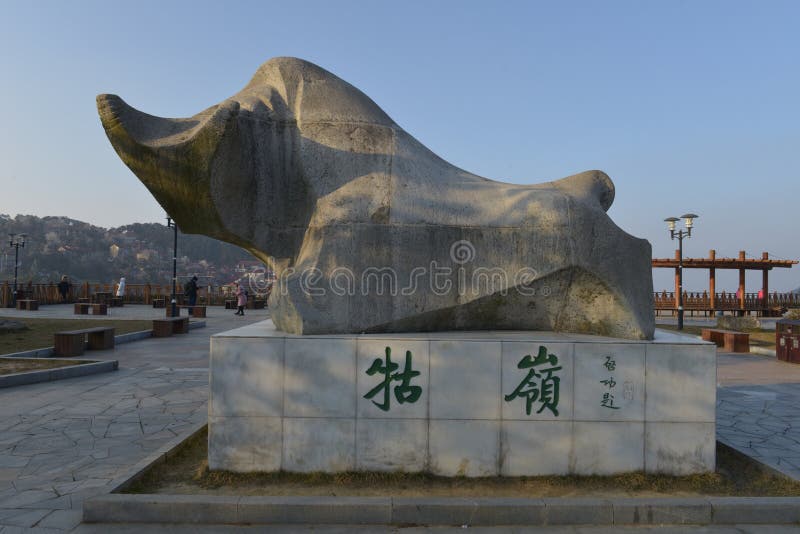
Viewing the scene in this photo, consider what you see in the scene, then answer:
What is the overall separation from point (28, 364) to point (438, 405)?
9430 millimetres

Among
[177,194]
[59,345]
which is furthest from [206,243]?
[177,194]

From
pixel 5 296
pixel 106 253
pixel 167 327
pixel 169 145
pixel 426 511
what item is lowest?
pixel 426 511

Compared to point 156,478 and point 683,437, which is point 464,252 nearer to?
point 683,437

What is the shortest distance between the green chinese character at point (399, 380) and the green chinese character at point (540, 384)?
0.87 m

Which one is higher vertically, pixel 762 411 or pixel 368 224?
pixel 368 224

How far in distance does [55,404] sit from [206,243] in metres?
88.7

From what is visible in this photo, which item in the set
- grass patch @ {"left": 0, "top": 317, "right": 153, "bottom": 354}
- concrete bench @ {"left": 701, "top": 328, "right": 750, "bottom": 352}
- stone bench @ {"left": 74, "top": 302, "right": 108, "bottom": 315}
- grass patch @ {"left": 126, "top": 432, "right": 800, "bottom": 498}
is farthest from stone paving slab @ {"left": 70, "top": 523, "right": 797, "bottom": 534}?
stone bench @ {"left": 74, "top": 302, "right": 108, "bottom": 315}

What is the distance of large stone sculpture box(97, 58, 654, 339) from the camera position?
4.94 meters

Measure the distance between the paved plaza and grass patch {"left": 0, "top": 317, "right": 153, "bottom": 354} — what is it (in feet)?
10.6

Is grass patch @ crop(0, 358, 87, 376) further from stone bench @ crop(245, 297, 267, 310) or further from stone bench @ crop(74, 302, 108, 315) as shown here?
stone bench @ crop(245, 297, 267, 310)

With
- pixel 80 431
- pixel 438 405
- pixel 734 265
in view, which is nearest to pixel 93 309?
pixel 80 431

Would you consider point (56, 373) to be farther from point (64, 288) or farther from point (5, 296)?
point (64, 288)

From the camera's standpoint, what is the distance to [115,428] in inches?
257

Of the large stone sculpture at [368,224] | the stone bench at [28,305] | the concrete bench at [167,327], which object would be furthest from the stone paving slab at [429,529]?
the stone bench at [28,305]
